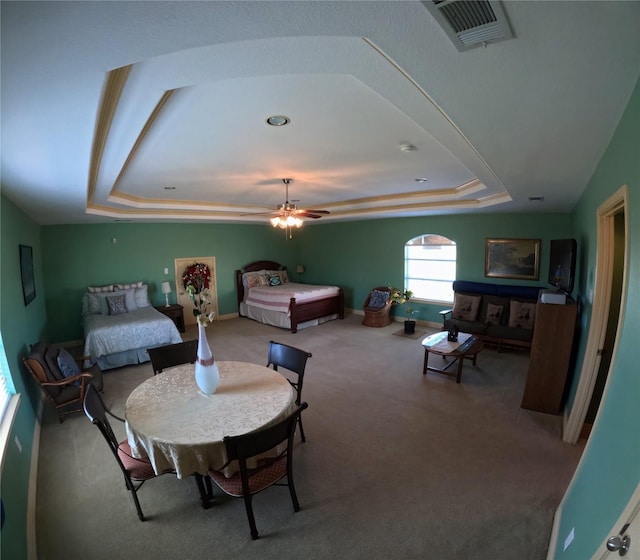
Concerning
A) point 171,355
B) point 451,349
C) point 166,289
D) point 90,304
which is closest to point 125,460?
point 171,355

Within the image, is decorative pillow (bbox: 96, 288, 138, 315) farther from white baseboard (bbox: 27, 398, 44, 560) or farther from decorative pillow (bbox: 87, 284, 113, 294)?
white baseboard (bbox: 27, 398, 44, 560)

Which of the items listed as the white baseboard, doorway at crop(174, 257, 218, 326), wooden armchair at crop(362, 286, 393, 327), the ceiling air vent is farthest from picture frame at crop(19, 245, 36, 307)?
wooden armchair at crop(362, 286, 393, 327)

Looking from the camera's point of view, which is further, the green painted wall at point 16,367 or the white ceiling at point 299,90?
the green painted wall at point 16,367

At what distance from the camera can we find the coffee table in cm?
429

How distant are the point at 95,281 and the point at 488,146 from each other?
22.9ft

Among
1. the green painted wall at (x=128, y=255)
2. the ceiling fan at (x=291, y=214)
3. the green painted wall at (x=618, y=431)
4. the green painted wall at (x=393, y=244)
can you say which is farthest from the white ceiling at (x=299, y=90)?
the green painted wall at (x=128, y=255)

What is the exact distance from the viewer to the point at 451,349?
173 inches

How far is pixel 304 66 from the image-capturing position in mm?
1272

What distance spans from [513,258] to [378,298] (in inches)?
107

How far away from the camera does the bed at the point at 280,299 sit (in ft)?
22.5

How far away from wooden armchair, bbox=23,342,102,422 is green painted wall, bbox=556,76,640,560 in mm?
4171

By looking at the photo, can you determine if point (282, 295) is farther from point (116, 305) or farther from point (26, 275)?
point (26, 275)

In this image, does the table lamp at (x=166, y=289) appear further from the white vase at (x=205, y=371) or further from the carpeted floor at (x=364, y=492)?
the white vase at (x=205, y=371)

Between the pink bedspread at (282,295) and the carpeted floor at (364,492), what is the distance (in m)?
3.13
